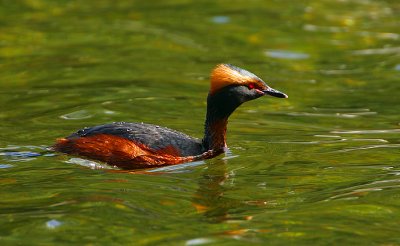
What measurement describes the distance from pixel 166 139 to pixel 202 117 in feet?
9.94

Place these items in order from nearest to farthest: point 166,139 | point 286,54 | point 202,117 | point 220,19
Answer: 1. point 166,139
2. point 202,117
3. point 286,54
4. point 220,19

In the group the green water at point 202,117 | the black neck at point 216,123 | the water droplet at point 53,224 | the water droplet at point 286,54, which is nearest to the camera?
the water droplet at point 53,224

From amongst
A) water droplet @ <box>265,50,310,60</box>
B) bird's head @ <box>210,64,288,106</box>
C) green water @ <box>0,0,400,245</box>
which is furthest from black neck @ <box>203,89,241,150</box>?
water droplet @ <box>265,50,310,60</box>

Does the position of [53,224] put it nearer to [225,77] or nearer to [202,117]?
[225,77]

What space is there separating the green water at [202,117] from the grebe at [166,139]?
0.55 feet

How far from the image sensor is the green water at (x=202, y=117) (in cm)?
866

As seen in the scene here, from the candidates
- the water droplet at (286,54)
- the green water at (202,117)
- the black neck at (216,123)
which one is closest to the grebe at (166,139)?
the black neck at (216,123)

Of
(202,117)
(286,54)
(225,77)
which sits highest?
(225,77)

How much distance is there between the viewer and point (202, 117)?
13781 mm

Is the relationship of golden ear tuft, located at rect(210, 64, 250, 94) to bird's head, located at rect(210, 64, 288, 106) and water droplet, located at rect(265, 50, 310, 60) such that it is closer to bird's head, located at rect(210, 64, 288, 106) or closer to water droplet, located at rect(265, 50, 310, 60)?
bird's head, located at rect(210, 64, 288, 106)

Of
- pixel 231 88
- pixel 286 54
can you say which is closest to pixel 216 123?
pixel 231 88

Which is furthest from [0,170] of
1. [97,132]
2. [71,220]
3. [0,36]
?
[0,36]

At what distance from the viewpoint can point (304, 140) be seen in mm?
12352

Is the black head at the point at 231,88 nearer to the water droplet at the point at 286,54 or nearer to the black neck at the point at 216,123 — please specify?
the black neck at the point at 216,123
